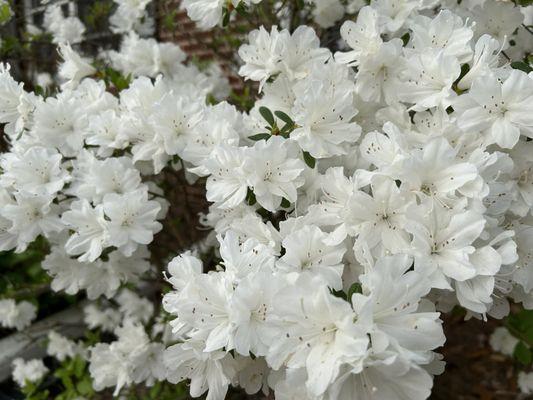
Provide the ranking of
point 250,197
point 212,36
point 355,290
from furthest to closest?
point 212,36
point 250,197
point 355,290

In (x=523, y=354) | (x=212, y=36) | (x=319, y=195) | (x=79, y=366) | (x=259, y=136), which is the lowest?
(x=79, y=366)

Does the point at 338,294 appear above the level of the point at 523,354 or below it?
above

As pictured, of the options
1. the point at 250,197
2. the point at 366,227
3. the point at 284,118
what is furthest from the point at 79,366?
the point at 366,227

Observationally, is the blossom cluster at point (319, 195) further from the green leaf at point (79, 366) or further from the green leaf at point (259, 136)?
the green leaf at point (79, 366)

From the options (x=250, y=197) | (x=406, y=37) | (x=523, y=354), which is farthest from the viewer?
(x=523, y=354)

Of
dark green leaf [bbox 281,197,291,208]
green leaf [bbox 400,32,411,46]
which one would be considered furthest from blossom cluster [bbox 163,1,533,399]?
green leaf [bbox 400,32,411,46]

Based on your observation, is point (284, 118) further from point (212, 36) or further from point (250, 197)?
point (212, 36)

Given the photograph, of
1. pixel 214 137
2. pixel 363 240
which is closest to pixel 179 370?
pixel 363 240

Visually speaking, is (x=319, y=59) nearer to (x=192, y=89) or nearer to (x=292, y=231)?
(x=192, y=89)

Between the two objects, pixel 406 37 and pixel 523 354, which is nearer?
pixel 406 37
